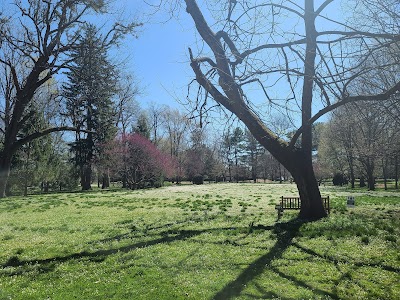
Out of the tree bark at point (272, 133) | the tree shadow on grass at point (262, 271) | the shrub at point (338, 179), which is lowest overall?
the tree shadow on grass at point (262, 271)

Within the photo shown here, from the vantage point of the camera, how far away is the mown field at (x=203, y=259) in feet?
15.7

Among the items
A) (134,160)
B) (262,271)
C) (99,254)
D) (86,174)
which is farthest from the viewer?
(86,174)

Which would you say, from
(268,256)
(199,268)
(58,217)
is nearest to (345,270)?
(268,256)

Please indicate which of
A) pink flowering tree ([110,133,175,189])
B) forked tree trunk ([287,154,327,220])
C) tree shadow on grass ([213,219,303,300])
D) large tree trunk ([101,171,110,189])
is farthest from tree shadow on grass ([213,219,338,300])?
large tree trunk ([101,171,110,189])

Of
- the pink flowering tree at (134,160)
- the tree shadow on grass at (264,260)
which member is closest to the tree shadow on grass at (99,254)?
the tree shadow on grass at (264,260)

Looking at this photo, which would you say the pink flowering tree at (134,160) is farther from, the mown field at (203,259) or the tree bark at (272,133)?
the tree bark at (272,133)

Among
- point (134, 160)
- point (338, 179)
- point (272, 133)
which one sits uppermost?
point (134, 160)

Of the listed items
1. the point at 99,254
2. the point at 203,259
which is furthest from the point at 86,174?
the point at 203,259

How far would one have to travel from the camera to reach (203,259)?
6305mm

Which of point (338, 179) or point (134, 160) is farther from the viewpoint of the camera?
point (338, 179)

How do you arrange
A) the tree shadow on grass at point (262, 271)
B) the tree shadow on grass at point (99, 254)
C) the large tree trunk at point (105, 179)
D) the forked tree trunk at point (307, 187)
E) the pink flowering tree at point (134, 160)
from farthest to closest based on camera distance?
the large tree trunk at point (105, 179) < the pink flowering tree at point (134, 160) < the forked tree trunk at point (307, 187) < the tree shadow on grass at point (99, 254) < the tree shadow on grass at point (262, 271)

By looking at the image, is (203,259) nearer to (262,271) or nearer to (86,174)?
(262,271)

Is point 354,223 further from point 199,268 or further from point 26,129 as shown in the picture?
point 26,129

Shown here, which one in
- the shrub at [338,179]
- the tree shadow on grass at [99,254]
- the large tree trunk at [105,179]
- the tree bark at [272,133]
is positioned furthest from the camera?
the shrub at [338,179]
